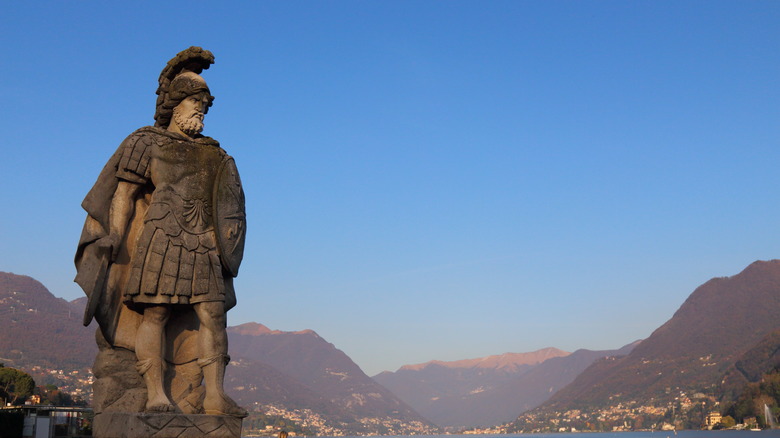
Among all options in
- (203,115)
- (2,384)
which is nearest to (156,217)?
(203,115)

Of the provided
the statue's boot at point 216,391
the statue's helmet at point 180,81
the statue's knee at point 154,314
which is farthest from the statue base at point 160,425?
the statue's helmet at point 180,81

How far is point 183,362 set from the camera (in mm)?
8141

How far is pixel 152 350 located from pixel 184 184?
1.67 metres

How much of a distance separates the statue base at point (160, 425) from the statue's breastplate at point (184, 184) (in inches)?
69.6

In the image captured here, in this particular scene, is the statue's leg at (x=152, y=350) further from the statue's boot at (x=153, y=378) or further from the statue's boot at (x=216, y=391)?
the statue's boot at (x=216, y=391)

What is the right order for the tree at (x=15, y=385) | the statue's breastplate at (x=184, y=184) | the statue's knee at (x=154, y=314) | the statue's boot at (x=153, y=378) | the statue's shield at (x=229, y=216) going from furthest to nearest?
1. the tree at (x=15, y=385)
2. the statue's shield at (x=229, y=216)
3. the statue's breastplate at (x=184, y=184)
4. the statue's knee at (x=154, y=314)
5. the statue's boot at (x=153, y=378)

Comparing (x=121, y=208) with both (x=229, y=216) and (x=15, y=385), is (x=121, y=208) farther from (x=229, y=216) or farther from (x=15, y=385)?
(x=15, y=385)

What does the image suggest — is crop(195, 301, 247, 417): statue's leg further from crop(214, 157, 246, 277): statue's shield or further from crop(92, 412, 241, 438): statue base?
crop(214, 157, 246, 277): statue's shield

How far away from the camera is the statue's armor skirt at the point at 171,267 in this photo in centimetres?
769

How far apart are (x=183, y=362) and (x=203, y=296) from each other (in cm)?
82

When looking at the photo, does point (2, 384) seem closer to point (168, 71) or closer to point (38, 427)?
point (38, 427)

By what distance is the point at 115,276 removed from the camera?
7836mm

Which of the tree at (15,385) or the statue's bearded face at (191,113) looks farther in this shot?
the tree at (15,385)

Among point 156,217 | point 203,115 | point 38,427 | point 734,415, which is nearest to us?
point 156,217
